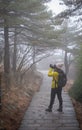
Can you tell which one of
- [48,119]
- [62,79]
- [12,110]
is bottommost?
[48,119]

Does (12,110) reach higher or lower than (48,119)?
higher

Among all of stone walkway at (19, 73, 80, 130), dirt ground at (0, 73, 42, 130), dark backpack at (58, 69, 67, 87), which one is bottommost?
stone walkway at (19, 73, 80, 130)

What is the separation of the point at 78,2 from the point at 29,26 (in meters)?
5.85

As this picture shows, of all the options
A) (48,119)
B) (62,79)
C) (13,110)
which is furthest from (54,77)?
(13,110)

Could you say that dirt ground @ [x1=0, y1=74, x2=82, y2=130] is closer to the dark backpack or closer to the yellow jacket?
the dark backpack

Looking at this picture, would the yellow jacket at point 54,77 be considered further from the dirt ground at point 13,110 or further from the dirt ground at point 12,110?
the dirt ground at point 12,110

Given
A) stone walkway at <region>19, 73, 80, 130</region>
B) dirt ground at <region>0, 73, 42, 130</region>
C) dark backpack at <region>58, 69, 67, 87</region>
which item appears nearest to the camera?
stone walkway at <region>19, 73, 80, 130</region>

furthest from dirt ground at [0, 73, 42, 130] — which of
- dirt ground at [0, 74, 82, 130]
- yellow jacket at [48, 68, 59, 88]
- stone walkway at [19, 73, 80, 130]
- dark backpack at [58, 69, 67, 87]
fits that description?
dark backpack at [58, 69, 67, 87]

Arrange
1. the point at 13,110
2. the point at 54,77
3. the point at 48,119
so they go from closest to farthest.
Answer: the point at 48,119
the point at 13,110
the point at 54,77

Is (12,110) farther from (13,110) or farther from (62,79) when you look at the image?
(62,79)

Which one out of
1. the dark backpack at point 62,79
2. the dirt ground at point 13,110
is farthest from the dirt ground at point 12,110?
the dark backpack at point 62,79

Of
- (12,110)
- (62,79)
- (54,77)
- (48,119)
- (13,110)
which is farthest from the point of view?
(54,77)

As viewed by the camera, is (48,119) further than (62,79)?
No

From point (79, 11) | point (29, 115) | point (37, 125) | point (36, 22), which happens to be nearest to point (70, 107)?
point (29, 115)
